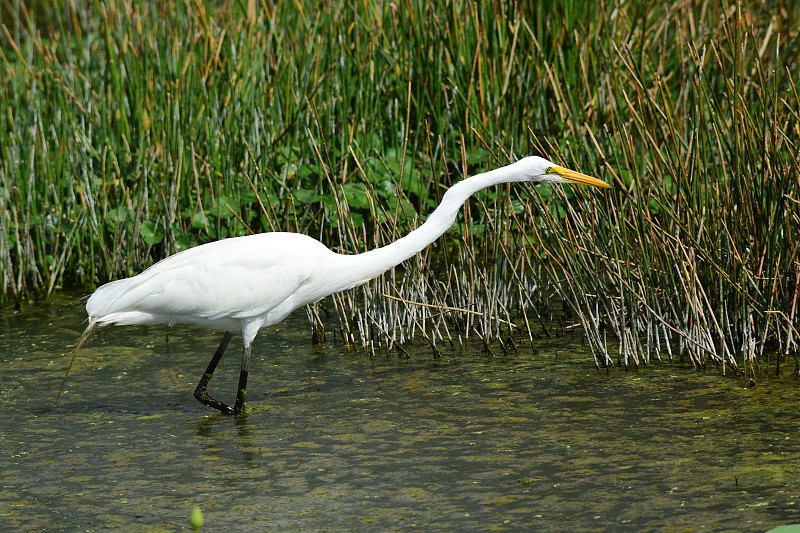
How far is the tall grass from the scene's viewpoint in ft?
16.9

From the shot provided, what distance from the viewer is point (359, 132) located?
5.96 m

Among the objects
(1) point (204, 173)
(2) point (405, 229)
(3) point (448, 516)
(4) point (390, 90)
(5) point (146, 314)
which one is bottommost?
(3) point (448, 516)

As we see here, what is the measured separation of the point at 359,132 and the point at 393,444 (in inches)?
97.3

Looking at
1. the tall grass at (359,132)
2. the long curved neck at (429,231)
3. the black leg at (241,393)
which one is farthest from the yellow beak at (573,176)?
the black leg at (241,393)

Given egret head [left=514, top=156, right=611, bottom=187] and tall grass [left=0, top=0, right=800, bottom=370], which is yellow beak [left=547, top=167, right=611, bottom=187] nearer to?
egret head [left=514, top=156, right=611, bottom=187]

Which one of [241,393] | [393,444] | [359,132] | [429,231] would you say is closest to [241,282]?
[241,393]

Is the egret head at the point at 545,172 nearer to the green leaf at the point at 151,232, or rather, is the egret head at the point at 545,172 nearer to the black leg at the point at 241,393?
the black leg at the point at 241,393

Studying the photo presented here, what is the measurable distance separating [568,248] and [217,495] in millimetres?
1946

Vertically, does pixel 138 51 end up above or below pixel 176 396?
above

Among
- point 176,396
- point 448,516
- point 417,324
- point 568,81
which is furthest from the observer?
point 568,81

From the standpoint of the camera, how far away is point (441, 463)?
3.65 meters

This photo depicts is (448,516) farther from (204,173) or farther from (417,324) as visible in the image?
(204,173)

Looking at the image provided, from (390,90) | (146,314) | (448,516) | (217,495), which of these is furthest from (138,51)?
(448,516)

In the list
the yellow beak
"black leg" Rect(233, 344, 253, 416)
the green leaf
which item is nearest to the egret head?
the yellow beak
